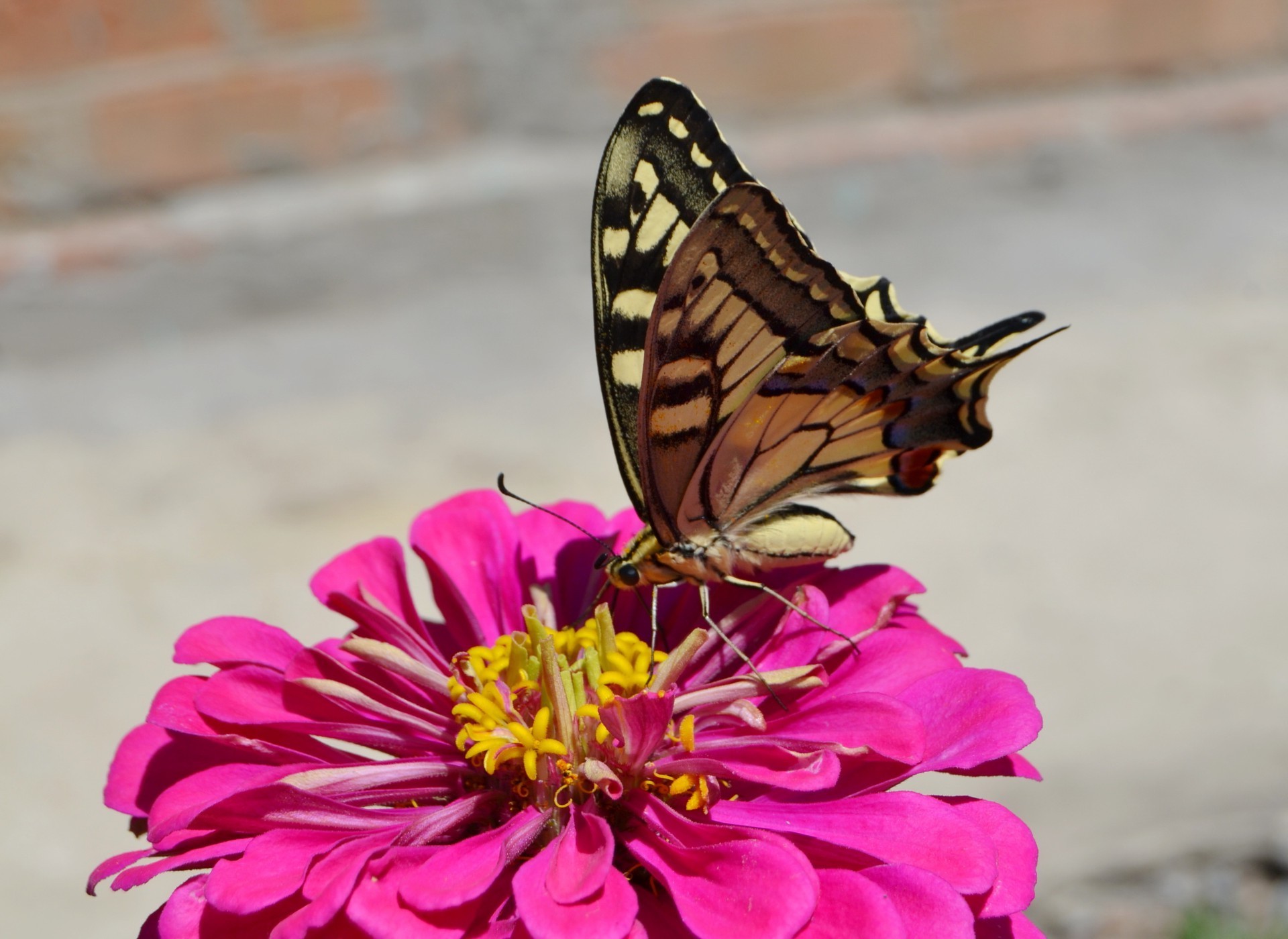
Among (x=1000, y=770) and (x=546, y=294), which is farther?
(x=546, y=294)

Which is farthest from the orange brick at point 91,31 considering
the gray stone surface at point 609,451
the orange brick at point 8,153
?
the gray stone surface at point 609,451

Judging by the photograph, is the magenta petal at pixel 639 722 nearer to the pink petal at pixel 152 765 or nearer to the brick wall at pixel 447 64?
the pink petal at pixel 152 765

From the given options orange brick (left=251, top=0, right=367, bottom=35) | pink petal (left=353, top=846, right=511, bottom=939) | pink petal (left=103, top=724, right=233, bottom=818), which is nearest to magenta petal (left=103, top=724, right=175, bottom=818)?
pink petal (left=103, top=724, right=233, bottom=818)

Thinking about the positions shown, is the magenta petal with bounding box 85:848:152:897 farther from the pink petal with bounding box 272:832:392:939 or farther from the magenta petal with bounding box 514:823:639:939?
the magenta petal with bounding box 514:823:639:939

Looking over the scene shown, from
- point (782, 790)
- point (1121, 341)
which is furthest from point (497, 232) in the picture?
point (782, 790)

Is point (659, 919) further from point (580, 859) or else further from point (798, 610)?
point (798, 610)

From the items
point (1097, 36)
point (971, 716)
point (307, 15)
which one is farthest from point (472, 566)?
point (1097, 36)

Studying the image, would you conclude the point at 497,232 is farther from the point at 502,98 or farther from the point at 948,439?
the point at 948,439
